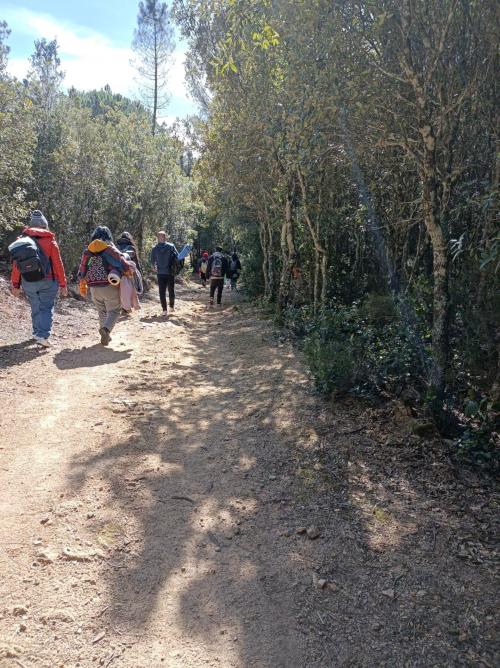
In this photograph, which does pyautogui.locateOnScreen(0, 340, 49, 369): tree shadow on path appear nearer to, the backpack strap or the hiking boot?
the hiking boot

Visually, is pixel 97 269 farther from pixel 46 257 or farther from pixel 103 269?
pixel 46 257

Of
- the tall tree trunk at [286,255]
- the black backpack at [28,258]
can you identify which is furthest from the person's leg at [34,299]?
the tall tree trunk at [286,255]

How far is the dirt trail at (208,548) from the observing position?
2395 millimetres

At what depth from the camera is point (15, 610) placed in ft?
8.13

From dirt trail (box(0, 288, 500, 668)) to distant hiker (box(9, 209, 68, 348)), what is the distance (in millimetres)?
2013

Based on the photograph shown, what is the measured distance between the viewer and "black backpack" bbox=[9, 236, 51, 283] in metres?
6.91

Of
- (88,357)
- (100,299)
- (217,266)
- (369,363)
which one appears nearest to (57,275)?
(100,299)

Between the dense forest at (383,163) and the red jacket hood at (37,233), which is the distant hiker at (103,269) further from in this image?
the dense forest at (383,163)

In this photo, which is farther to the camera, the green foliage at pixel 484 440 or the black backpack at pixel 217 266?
the black backpack at pixel 217 266

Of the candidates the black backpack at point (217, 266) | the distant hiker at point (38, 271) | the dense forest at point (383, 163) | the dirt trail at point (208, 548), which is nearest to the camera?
the dirt trail at point (208, 548)

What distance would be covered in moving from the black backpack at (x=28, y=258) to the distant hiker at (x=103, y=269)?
0.81 meters

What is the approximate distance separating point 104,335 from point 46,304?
1.06 metres

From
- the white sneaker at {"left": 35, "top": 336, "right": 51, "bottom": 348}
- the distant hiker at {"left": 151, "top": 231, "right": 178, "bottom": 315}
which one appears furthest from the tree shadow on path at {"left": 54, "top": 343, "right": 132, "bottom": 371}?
the distant hiker at {"left": 151, "top": 231, "right": 178, "bottom": 315}

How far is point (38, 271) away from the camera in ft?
23.2
